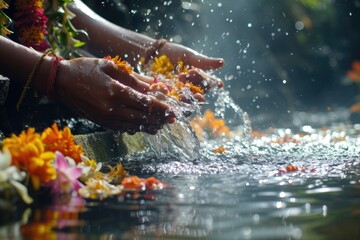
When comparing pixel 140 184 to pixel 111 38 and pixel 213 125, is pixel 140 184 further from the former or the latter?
pixel 213 125

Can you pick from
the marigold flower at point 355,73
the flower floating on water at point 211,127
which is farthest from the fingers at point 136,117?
the marigold flower at point 355,73

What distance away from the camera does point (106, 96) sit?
11.7 feet

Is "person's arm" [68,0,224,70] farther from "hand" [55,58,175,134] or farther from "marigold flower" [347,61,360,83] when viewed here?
"marigold flower" [347,61,360,83]

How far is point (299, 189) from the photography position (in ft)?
9.62

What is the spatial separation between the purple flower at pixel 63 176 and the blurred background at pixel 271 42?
614 centimetres

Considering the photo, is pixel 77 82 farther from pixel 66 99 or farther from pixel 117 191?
pixel 117 191

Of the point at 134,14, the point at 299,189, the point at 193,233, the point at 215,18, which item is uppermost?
the point at 215,18

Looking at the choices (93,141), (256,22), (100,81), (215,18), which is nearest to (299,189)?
(100,81)

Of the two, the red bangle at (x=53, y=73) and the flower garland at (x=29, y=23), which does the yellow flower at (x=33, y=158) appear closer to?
the red bangle at (x=53, y=73)

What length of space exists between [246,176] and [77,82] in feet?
3.32

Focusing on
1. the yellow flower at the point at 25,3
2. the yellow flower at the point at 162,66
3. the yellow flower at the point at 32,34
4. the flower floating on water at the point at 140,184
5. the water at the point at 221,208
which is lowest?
the water at the point at 221,208

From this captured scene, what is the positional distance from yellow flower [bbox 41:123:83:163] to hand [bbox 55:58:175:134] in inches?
24.3

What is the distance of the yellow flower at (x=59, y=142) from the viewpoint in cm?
288

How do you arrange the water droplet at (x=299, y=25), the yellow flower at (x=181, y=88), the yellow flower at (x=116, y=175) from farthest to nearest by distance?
the water droplet at (x=299, y=25)
the yellow flower at (x=181, y=88)
the yellow flower at (x=116, y=175)
